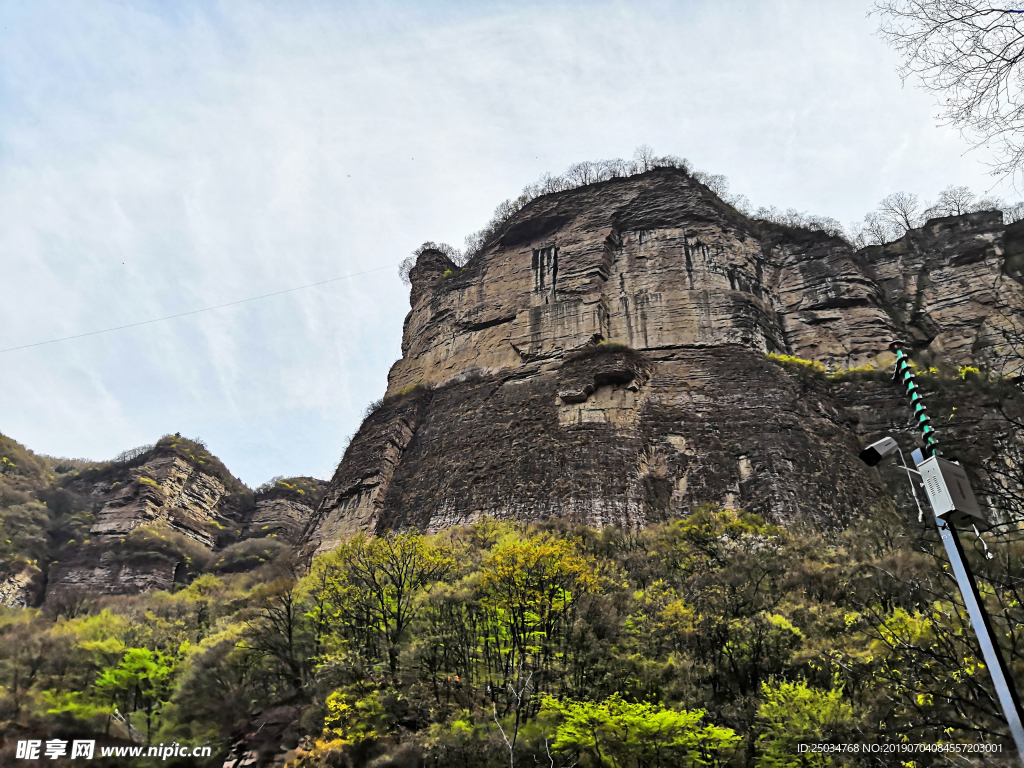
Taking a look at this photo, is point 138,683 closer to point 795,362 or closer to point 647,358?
point 647,358

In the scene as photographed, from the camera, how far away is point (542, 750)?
15.4 meters

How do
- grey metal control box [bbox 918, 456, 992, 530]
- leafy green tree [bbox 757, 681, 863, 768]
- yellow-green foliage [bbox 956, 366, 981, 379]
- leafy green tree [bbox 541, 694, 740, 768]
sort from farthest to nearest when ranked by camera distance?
yellow-green foliage [bbox 956, 366, 981, 379], leafy green tree [bbox 541, 694, 740, 768], leafy green tree [bbox 757, 681, 863, 768], grey metal control box [bbox 918, 456, 992, 530]

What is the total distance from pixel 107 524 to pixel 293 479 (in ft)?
70.2

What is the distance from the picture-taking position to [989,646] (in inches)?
240

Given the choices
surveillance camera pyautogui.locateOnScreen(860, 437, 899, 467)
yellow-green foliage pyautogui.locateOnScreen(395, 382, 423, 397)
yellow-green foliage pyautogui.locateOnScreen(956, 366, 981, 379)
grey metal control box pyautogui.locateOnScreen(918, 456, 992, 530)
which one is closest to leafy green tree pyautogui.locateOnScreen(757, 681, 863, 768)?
yellow-green foliage pyautogui.locateOnScreen(956, 366, 981, 379)

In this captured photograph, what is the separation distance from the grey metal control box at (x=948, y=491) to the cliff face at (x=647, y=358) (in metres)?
24.4

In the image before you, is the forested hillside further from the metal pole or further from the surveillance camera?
the surveillance camera

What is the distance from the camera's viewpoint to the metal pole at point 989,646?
583cm

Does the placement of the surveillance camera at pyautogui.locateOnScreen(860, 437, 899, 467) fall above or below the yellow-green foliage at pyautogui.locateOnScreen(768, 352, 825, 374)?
below

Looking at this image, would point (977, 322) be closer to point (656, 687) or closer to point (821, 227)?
point (821, 227)

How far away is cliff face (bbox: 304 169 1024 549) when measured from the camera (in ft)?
107

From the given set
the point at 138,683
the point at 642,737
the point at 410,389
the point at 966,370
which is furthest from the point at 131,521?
the point at 966,370

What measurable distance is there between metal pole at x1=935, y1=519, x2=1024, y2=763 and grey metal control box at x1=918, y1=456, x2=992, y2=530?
0.71 feet

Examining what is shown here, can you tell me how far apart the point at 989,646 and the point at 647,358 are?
33668mm
